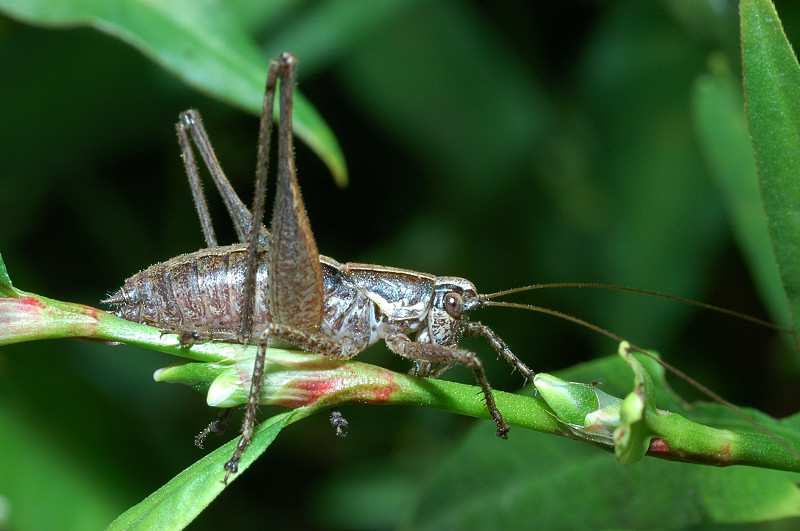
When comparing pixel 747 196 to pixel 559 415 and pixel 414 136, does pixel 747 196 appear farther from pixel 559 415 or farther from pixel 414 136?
→ pixel 414 136

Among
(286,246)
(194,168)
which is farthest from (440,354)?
(194,168)

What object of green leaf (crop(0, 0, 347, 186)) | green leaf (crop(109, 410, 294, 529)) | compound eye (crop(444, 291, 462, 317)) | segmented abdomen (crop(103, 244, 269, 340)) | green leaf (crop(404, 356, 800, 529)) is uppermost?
green leaf (crop(0, 0, 347, 186))

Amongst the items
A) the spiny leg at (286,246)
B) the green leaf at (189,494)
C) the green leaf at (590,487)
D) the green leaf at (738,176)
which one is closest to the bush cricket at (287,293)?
the spiny leg at (286,246)

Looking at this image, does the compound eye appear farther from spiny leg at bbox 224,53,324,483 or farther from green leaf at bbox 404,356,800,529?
green leaf at bbox 404,356,800,529

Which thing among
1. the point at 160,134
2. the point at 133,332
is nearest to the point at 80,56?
the point at 160,134

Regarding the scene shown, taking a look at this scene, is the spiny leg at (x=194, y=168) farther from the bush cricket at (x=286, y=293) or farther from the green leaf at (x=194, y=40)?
the green leaf at (x=194, y=40)

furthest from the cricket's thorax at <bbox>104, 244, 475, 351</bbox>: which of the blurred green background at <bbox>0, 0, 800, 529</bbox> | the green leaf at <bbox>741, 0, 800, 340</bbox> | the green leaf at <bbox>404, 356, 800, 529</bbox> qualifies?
the green leaf at <bbox>741, 0, 800, 340</bbox>

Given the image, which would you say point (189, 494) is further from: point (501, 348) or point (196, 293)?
point (501, 348)
